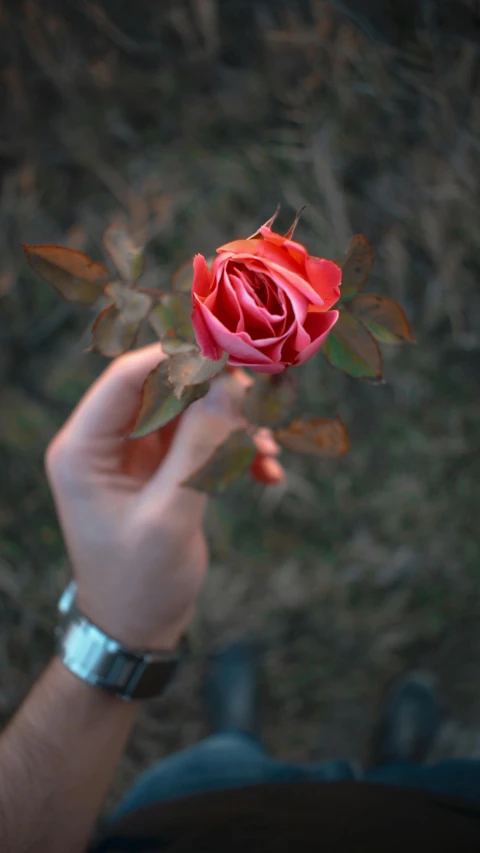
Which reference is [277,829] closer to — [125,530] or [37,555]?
[125,530]

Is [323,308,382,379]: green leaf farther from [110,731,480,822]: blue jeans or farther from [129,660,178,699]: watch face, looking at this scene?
[110,731,480,822]: blue jeans

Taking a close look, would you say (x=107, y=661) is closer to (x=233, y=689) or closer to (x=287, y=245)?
(x=287, y=245)

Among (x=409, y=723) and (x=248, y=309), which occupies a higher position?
(x=248, y=309)

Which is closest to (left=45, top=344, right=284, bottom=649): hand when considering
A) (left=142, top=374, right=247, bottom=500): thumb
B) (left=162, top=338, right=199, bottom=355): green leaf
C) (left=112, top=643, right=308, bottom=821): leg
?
(left=142, top=374, right=247, bottom=500): thumb

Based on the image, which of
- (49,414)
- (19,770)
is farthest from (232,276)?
(49,414)

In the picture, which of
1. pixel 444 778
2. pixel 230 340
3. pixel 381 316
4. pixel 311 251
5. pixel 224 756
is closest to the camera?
pixel 230 340

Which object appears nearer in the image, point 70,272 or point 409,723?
point 70,272

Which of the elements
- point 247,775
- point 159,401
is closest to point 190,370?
point 159,401

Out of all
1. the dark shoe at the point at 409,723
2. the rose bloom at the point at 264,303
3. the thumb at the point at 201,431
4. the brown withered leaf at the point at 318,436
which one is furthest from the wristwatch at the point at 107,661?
the dark shoe at the point at 409,723
